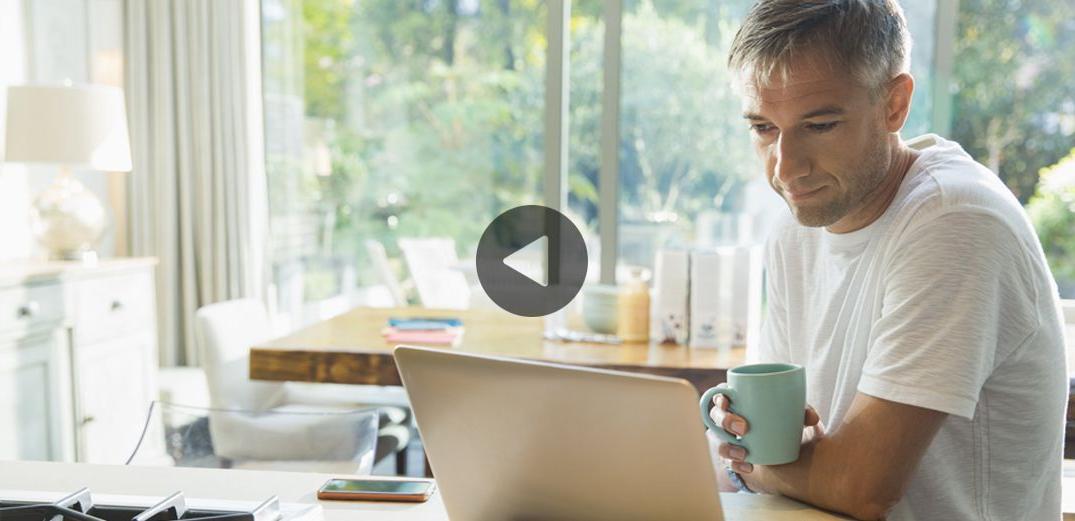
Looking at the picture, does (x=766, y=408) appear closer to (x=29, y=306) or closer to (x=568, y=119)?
(x=29, y=306)

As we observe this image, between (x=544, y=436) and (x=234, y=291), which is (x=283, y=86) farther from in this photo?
(x=544, y=436)

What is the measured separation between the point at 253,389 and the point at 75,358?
2.31ft

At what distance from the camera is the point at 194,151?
4375 millimetres

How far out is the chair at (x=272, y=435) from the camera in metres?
1.46

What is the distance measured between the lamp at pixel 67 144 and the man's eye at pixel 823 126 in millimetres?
2641

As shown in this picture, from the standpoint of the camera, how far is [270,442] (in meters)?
1.56

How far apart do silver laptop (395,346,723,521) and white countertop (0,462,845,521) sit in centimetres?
17

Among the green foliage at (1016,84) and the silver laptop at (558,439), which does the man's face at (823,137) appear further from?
the green foliage at (1016,84)

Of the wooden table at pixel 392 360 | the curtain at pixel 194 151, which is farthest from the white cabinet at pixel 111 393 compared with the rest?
the curtain at pixel 194 151

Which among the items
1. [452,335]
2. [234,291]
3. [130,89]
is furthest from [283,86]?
[452,335]

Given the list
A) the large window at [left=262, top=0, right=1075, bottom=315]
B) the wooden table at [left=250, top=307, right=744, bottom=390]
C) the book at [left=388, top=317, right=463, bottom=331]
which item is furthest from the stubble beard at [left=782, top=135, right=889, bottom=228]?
the large window at [left=262, top=0, right=1075, bottom=315]

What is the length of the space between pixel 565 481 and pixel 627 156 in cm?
346

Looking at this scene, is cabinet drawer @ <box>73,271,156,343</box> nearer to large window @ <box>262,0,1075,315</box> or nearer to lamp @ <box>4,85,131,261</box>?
lamp @ <box>4,85,131,261</box>

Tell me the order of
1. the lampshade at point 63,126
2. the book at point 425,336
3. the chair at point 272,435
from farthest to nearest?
the lampshade at point 63,126 → the book at point 425,336 → the chair at point 272,435
